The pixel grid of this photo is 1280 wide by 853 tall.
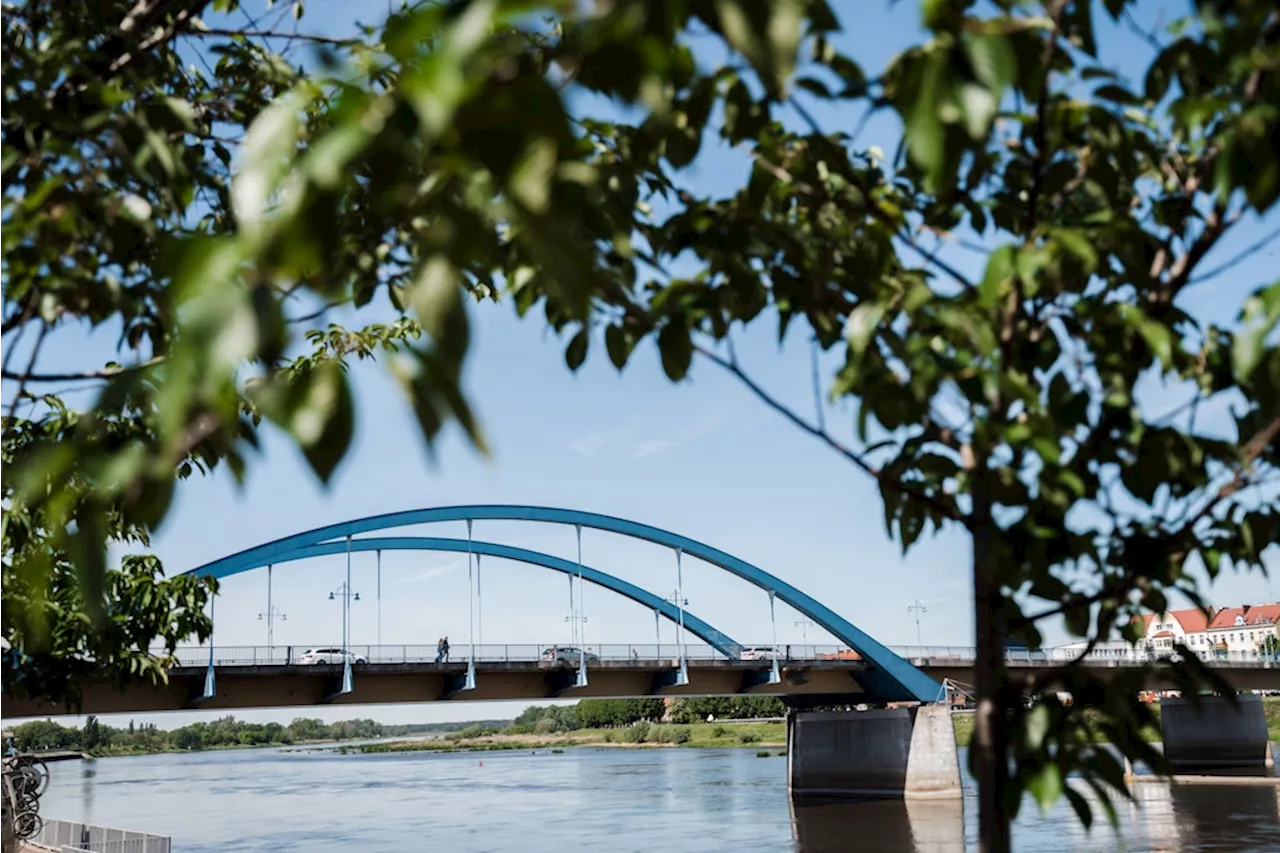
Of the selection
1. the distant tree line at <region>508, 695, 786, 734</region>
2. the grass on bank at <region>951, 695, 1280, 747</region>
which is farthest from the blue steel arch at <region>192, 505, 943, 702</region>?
the distant tree line at <region>508, 695, 786, 734</region>

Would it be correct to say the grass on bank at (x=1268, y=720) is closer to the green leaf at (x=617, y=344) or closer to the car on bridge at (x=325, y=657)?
the car on bridge at (x=325, y=657)

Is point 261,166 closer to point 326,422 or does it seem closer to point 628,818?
point 326,422

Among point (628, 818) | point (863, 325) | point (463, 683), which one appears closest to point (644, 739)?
point (628, 818)

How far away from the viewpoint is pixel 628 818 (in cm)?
4753

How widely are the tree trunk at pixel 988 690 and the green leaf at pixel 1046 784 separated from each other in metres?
0.20

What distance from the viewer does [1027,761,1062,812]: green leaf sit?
7.97 feet

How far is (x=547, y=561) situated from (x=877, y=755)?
56.6 ft

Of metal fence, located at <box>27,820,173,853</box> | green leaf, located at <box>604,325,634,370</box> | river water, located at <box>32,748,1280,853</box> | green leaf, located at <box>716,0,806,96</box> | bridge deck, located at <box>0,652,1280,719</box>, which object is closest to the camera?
green leaf, located at <box>716,0,806,96</box>

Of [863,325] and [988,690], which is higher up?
[863,325]

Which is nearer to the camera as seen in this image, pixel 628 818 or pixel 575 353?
pixel 575 353

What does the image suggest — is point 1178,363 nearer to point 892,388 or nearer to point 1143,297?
point 1143,297

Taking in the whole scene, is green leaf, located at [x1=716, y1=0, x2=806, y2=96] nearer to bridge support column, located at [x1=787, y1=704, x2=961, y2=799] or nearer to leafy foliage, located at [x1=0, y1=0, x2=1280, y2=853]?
leafy foliage, located at [x1=0, y1=0, x2=1280, y2=853]

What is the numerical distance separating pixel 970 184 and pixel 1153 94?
488mm

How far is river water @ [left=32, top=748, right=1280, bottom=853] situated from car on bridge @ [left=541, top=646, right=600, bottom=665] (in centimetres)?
624
